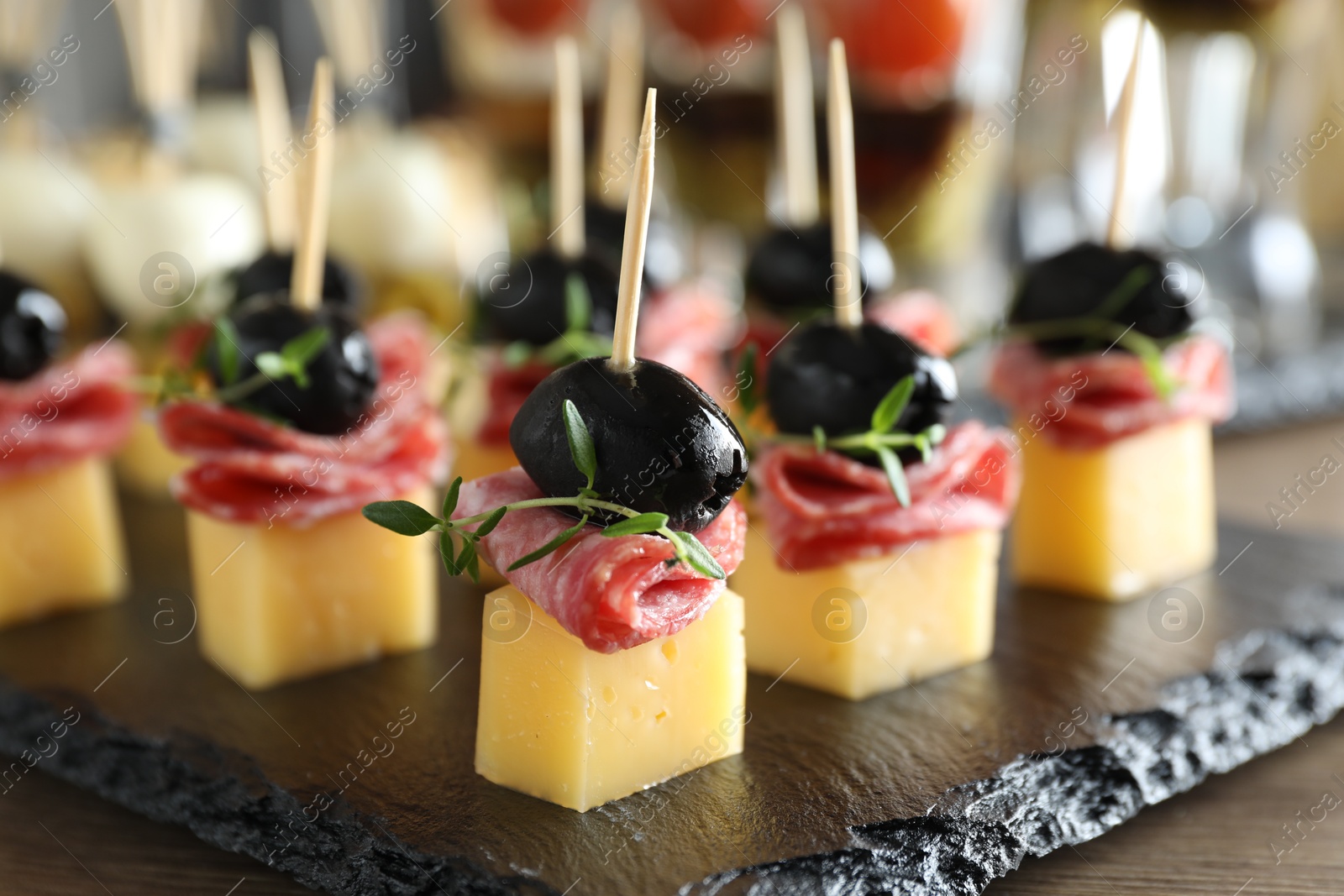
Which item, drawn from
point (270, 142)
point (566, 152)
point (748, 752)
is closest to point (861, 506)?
point (748, 752)

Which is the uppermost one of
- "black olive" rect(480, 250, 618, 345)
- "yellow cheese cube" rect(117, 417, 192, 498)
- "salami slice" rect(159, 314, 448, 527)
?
"black olive" rect(480, 250, 618, 345)

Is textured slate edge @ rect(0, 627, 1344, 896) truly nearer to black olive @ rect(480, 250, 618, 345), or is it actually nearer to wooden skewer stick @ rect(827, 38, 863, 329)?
wooden skewer stick @ rect(827, 38, 863, 329)

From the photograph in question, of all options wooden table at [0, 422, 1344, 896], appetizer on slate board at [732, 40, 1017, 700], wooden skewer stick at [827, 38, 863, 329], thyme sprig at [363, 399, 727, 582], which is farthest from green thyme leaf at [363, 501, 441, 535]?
wooden skewer stick at [827, 38, 863, 329]

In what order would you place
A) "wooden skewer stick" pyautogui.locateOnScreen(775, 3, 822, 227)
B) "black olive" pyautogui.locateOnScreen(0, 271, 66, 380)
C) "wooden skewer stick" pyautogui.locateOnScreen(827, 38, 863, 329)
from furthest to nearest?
"wooden skewer stick" pyautogui.locateOnScreen(775, 3, 822, 227)
"black olive" pyautogui.locateOnScreen(0, 271, 66, 380)
"wooden skewer stick" pyautogui.locateOnScreen(827, 38, 863, 329)

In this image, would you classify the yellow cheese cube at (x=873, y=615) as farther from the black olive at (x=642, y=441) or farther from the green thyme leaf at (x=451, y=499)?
the green thyme leaf at (x=451, y=499)

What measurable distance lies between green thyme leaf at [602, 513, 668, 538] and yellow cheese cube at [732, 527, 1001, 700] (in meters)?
0.53

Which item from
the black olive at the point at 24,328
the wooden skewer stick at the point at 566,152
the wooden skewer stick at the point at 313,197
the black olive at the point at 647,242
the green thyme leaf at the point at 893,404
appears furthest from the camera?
the black olive at the point at 647,242

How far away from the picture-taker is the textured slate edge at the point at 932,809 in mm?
1495

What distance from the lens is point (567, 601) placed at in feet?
5.04

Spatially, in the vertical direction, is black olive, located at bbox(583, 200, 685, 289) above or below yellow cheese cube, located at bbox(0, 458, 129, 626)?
above

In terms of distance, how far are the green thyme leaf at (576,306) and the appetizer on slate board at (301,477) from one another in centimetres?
33

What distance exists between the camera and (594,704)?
1.60 metres

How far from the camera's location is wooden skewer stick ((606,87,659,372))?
60.0 inches

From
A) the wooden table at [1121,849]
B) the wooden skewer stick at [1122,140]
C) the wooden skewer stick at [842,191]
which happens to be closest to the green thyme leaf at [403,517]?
the wooden table at [1121,849]
